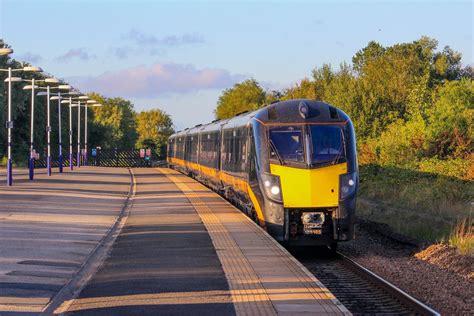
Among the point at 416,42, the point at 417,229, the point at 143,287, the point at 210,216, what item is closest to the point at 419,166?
the point at 417,229

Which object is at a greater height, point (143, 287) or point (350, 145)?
point (350, 145)

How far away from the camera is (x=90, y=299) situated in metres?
10.5

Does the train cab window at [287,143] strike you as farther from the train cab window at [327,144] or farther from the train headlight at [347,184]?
the train headlight at [347,184]

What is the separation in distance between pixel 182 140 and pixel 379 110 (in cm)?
1439

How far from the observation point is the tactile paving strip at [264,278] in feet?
Answer: 32.2

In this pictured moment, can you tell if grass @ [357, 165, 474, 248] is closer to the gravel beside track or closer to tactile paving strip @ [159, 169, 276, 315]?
the gravel beside track

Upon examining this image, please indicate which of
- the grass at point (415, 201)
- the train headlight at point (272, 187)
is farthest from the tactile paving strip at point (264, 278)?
the grass at point (415, 201)

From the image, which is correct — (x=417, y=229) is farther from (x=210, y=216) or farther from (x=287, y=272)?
(x=287, y=272)

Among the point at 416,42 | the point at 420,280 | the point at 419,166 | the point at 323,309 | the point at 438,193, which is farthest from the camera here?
the point at 416,42

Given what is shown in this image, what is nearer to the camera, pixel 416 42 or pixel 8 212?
pixel 8 212

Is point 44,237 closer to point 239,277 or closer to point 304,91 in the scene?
point 239,277

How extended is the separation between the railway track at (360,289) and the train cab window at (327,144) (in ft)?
6.88

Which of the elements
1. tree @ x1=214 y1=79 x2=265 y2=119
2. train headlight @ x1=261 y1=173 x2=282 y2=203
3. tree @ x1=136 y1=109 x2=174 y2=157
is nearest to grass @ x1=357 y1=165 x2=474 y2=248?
train headlight @ x1=261 y1=173 x2=282 y2=203

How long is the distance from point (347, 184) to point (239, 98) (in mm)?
110217
